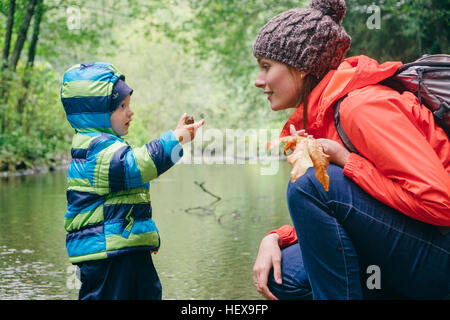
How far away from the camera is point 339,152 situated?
6.60 ft

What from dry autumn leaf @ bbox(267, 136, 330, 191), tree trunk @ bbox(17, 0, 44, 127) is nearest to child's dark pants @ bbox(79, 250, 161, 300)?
dry autumn leaf @ bbox(267, 136, 330, 191)

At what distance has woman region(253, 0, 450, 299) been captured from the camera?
6.10 feet

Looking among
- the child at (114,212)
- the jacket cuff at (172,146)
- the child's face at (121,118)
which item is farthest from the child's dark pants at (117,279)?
the child's face at (121,118)

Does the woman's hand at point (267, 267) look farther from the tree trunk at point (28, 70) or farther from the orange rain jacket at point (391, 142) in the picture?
the tree trunk at point (28, 70)

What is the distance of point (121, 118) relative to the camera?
9.39 feet

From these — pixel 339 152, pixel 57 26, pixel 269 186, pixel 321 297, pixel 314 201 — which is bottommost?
pixel 269 186

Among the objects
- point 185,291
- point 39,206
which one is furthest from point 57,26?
point 185,291

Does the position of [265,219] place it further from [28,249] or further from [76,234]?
[76,234]

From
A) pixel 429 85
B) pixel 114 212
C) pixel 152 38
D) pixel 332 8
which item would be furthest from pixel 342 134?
pixel 152 38

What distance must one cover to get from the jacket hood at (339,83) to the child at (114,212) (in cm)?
68

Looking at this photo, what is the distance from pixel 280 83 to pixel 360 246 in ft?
2.26

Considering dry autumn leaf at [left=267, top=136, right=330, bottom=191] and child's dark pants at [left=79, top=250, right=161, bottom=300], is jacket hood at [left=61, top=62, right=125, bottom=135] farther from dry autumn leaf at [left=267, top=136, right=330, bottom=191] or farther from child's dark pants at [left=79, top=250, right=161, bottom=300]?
dry autumn leaf at [left=267, top=136, right=330, bottom=191]

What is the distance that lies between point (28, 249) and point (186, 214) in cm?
238

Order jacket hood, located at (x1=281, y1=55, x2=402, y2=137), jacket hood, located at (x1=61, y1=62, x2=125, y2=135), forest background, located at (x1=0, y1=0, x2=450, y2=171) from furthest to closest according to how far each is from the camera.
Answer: forest background, located at (x1=0, y1=0, x2=450, y2=171), jacket hood, located at (x1=61, y1=62, x2=125, y2=135), jacket hood, located at (x1=281, y1=55, x2=402, y2=137)
